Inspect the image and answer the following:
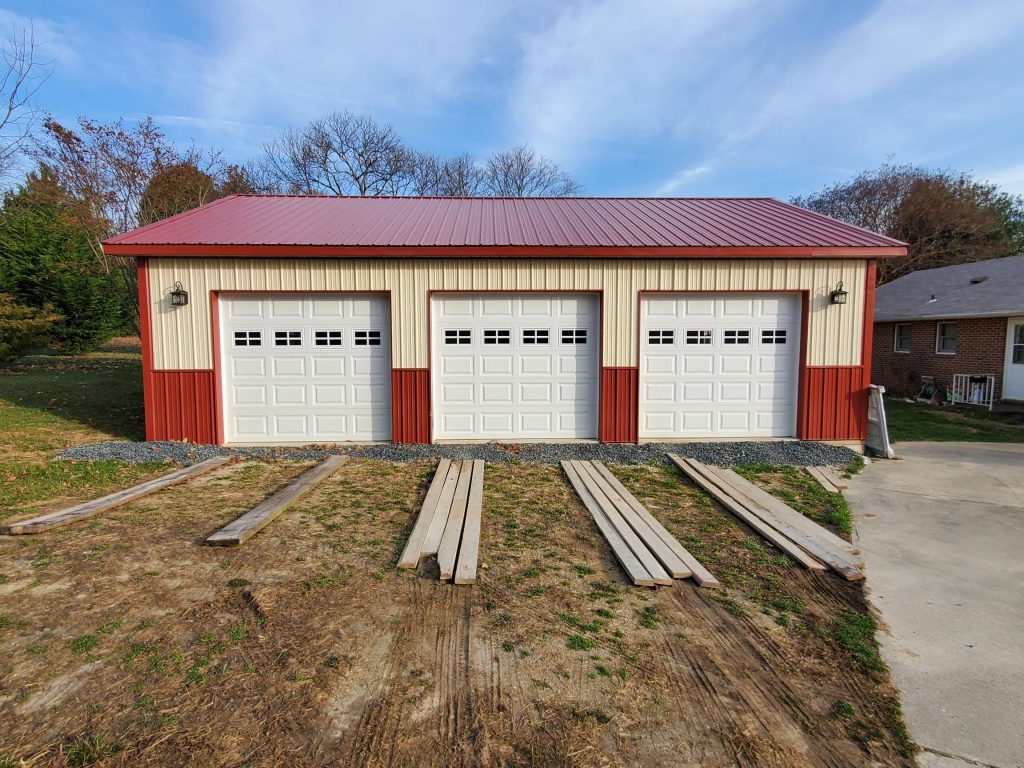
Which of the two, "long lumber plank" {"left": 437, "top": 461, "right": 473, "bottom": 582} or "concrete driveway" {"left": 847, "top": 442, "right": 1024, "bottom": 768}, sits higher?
"long lumber plank" {"left": 437, "top": 461, "right": 473, "bottom": 582}

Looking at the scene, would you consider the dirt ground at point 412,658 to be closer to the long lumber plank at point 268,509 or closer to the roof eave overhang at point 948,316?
the long lumber plank at point 268,509

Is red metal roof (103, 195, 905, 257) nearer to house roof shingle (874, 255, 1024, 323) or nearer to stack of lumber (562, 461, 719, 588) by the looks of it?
stack of lumber (562, 461, 719, 588)

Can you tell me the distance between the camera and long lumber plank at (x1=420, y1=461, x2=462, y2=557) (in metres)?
4.43

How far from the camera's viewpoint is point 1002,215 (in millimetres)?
28812

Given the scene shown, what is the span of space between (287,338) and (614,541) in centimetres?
612

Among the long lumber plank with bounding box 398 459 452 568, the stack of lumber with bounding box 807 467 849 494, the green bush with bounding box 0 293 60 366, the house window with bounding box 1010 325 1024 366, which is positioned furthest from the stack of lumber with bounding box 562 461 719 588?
the green bush with bounding box 0 293 60 366

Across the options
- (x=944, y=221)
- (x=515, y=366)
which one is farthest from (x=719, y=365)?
(x=944, y=221)

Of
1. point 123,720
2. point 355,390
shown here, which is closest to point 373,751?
point 123,720

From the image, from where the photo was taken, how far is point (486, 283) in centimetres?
828

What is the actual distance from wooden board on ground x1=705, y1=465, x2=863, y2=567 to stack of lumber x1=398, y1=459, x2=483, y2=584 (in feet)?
9.77

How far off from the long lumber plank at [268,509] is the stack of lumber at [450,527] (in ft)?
4.44

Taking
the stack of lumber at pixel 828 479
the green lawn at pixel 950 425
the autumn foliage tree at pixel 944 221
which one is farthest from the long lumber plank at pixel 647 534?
the autumn foliage tree at pixel 944 221

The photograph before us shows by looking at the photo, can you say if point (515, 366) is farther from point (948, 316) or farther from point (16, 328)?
point (16, 328)

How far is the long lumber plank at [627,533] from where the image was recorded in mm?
4004
